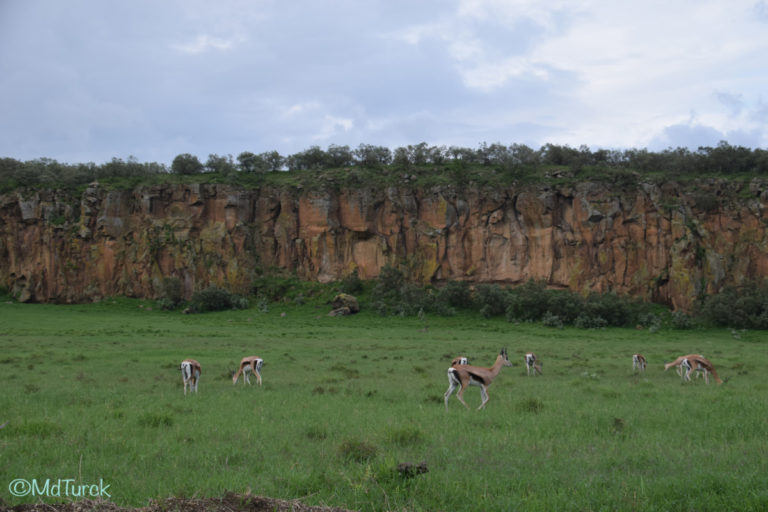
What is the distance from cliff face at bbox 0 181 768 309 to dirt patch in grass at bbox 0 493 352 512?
2312 inches

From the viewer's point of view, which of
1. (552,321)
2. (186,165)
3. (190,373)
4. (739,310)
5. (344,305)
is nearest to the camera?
(190,373)

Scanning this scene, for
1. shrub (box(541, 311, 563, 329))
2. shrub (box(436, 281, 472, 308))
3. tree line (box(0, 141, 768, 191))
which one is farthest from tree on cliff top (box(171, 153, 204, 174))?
shrub (box(541, 311, 563, 329))

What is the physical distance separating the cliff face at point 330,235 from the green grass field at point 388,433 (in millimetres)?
37179

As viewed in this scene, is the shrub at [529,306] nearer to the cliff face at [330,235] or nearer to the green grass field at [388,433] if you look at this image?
the cliff face at [330,235]

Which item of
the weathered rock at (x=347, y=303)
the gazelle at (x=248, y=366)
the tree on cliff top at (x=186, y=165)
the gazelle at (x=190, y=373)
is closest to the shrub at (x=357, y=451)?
the gazelle at (x=190, y=373)

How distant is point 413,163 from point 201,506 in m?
73.9

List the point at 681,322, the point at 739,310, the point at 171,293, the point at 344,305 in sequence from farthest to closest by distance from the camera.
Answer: the point at 171,293 → the point at 344,305 → the point at 681,322 → the point at 739,310

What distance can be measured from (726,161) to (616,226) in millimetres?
17613

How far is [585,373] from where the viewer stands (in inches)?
760

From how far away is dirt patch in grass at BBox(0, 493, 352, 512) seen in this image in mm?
4636

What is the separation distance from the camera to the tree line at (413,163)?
64000 mm

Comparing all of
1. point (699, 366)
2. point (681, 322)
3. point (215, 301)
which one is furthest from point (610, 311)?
point (215, 301)

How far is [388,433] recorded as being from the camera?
9.22 meters

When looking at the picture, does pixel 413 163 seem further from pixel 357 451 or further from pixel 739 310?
pixel 357 451
